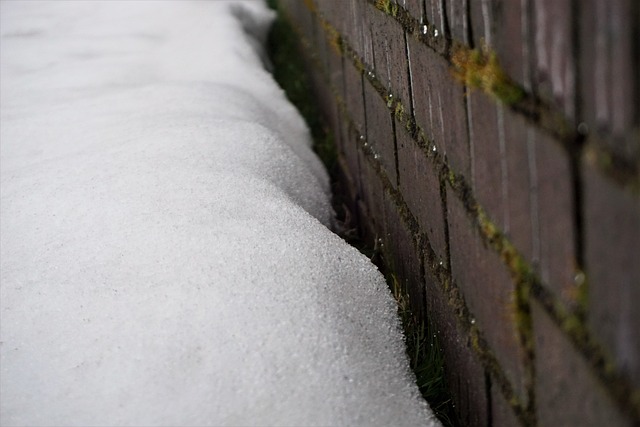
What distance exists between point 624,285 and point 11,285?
1321 mm

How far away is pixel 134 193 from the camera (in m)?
2.07

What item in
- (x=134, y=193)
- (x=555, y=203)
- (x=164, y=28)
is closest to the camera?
(x=555, y=203)

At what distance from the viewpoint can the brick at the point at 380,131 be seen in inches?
86.0

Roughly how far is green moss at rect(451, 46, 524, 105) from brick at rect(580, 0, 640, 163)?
0.22 m

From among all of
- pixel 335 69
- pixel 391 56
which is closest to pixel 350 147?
pixel 335 69

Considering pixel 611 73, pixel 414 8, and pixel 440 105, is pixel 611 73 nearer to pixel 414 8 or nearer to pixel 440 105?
pixel 440 105

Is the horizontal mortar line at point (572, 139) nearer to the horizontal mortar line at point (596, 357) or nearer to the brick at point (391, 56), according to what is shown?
the horizontal mortar line at point (596, 357)

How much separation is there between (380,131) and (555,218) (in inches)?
52.9

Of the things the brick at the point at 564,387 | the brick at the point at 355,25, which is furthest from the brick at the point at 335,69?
the brick at the point at 564,387

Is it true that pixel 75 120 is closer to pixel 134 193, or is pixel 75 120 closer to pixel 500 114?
pixel 134 193

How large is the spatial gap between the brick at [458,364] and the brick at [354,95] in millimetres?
860

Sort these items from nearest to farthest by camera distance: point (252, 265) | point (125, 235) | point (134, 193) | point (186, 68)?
point (252, 265) < point (125, 235) < point (134, 193) < point (186, 68)

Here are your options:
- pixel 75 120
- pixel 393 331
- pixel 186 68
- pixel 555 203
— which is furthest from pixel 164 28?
pixel 555 203

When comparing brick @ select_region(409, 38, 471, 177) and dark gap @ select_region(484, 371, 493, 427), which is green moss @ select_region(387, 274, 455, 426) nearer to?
dark gap @ select_region(484, 371, 493, 427)
